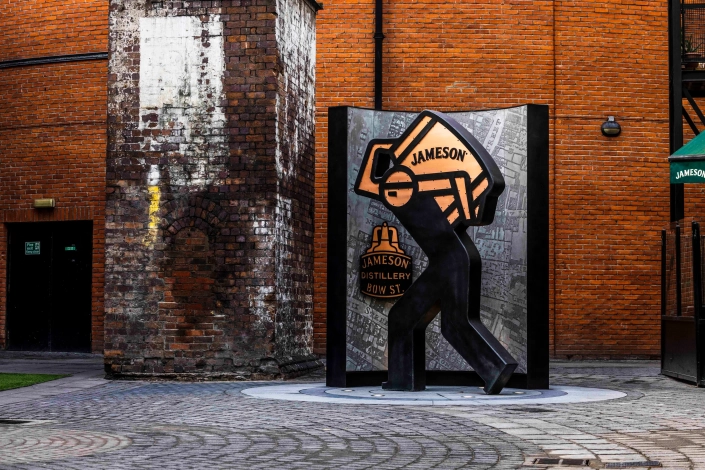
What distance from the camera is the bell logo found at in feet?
37.6

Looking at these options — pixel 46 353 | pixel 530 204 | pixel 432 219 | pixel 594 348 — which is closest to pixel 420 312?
pixel 432 219

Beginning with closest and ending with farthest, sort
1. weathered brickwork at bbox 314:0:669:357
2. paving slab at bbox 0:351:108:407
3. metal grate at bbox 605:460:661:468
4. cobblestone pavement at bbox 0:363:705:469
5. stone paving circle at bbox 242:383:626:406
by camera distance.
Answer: metal grate at bbox 605:460:661:468 < cobblestone pavement at bbox 0:363:705:469 < stone paving circle at bbox 242:383:626:406 < paving slab at bbox 0:351:108:407 < weathered brickwork at bbox 314:0:669:357

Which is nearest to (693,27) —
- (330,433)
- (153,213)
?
(153,213)

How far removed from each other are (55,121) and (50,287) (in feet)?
8.87

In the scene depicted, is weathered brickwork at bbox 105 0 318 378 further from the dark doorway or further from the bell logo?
the dark doorway

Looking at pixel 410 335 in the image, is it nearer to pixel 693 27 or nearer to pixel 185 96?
pixel 185 96

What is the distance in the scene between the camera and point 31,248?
17250 mm

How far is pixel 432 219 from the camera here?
34.3 feet

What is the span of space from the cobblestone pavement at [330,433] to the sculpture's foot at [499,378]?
1.06m

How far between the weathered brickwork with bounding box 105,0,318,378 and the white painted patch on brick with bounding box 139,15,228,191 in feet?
0.04

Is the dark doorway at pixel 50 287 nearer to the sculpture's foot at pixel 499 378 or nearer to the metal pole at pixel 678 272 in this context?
the sculpture's foot at pixel 499 378

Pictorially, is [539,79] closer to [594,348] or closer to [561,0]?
[561,0]

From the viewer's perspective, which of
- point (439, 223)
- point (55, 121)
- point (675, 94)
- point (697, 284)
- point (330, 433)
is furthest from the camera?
point (55, 121)

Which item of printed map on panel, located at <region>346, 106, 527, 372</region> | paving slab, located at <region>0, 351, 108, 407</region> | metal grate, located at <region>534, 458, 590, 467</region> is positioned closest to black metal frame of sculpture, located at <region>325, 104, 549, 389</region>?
printed map on panel, located at <region>346, 106, 527, 372</region>
